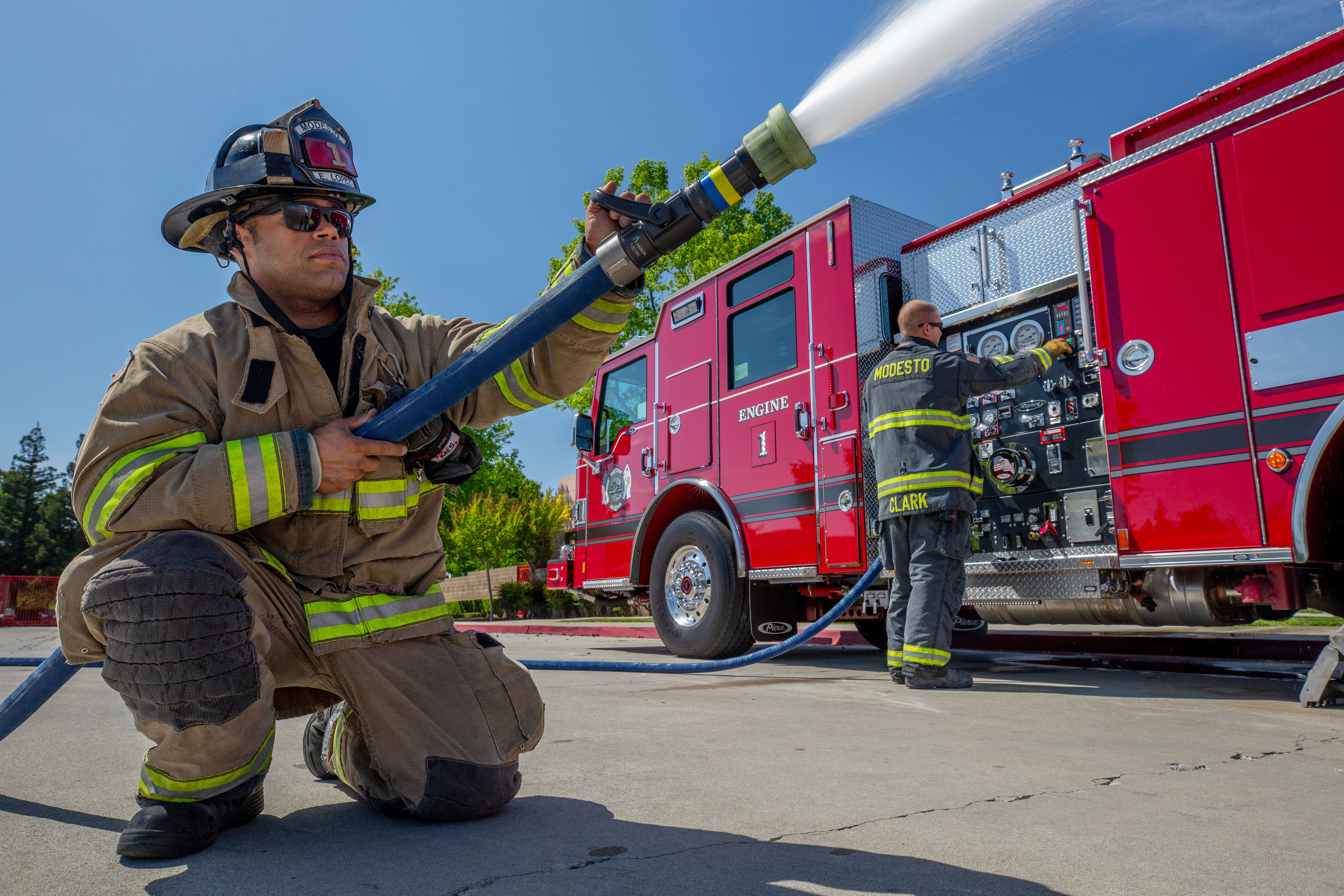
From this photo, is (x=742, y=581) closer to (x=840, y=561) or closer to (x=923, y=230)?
(x=840, y=561)

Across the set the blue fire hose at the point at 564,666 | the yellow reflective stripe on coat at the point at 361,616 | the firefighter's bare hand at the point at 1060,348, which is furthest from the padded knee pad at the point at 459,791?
the firefighter's bare hand at the point at 1060,348

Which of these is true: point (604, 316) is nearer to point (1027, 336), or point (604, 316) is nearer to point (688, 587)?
point (1027, 336)

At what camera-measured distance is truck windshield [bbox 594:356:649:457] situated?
22.6 ft

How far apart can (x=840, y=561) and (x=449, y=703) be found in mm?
3343

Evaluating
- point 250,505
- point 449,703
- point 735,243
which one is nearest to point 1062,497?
point 449,703

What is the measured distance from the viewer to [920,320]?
4.39 metres

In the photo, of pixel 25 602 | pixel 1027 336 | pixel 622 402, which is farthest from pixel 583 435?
pixel 25 602

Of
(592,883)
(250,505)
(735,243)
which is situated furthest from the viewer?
(735,243)

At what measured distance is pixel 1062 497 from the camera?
4.18 metres

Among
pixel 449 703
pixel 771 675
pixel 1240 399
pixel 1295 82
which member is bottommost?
pixel 771 675

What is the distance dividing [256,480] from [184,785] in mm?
580

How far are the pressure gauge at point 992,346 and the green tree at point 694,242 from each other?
38.3ft

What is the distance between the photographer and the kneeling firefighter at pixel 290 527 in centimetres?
160

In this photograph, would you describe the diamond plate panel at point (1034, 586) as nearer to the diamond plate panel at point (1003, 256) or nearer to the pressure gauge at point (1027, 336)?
the pressure gauge at point (1027, 336)
